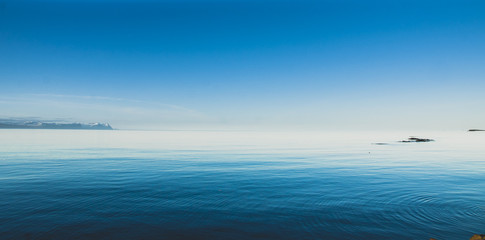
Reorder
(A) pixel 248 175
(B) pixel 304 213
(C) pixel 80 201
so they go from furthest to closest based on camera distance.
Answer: (A) pixel 248 175 < (C) pixel 80 201 < (B) pixel 304 213

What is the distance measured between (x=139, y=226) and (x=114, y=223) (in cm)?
146

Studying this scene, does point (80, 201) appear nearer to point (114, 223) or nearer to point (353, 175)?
point (114, 223)

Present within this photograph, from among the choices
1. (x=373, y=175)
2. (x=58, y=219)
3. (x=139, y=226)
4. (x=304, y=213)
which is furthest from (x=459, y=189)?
(x=58, y=219)

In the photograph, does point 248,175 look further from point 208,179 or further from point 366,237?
point 366,237

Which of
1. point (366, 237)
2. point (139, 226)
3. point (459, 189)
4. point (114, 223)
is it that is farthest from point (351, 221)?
point (459, 189)

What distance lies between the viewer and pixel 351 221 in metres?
14.6

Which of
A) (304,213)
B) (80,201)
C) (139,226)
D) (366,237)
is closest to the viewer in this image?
(366,237)

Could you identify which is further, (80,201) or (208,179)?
(208,179)

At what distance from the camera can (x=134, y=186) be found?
22891mm

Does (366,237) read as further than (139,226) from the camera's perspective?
No

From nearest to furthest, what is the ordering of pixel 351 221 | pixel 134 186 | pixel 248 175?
pixel 351 221, pixel 134 186, pixel 248 175

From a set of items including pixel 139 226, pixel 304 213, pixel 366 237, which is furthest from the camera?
pixel 304 213

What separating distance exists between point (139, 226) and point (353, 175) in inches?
981

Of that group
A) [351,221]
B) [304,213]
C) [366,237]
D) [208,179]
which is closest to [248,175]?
[208,179]
